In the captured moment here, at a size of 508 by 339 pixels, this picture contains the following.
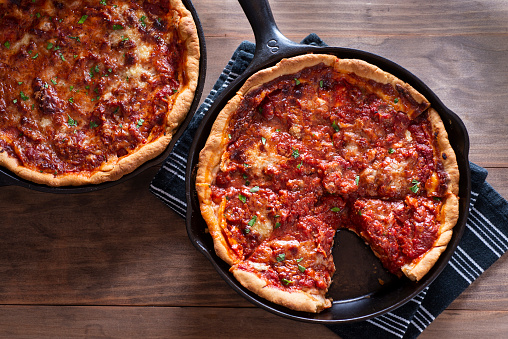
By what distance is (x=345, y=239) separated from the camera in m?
3.93

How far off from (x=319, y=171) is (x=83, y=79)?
210 centimetres

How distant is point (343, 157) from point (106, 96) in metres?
2.02

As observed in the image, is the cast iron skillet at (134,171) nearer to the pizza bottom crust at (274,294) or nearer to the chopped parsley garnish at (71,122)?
the chopped parsley garnish at (71,122)

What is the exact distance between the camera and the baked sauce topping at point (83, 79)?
12.5ft

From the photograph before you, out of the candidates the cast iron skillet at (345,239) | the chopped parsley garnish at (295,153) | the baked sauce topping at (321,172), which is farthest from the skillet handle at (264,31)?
the chopped parsley garnish at (295,153)

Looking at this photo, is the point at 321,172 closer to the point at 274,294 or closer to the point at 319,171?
the point at 319,171

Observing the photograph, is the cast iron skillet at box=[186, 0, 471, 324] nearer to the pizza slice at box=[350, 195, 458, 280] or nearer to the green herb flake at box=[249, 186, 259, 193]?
the pizza slice at box=[350, 195, 458, 280]

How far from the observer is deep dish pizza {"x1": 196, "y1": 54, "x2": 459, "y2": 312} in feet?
12.0

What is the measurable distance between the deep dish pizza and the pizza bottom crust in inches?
1.6

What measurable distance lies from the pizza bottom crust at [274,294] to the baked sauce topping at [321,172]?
99 millimetres

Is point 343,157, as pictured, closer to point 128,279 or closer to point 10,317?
point 128,279

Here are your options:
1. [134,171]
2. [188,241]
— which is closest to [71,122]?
[134,171]

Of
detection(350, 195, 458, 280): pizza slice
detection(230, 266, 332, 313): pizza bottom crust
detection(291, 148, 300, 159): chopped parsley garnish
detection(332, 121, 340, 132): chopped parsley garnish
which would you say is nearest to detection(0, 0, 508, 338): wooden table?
detection(230, 266, 332, 313): pizza bottom crust

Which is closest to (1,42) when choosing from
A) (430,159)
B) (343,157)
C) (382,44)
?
(343,157)
